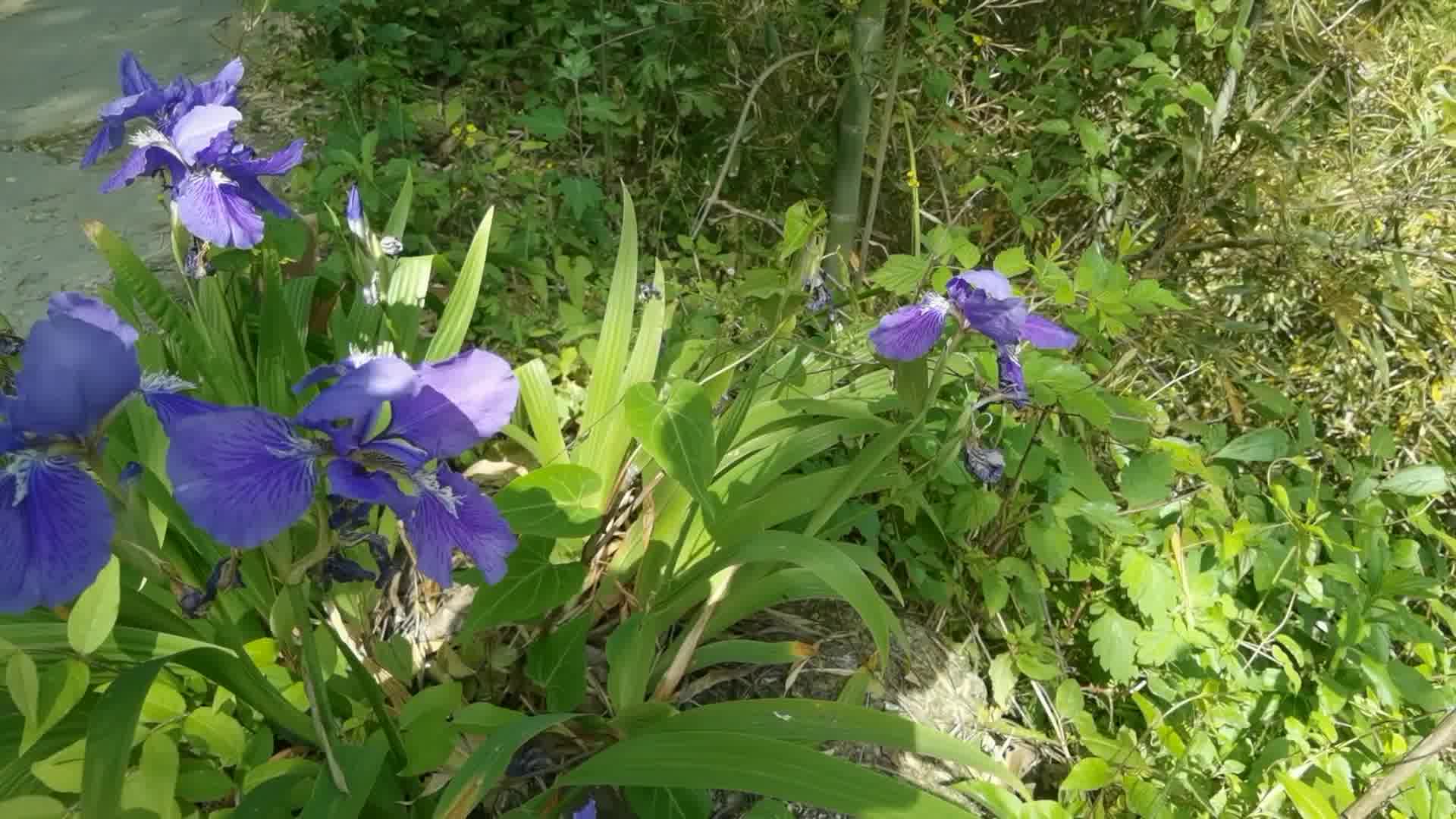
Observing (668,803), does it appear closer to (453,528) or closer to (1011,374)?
(453,528)

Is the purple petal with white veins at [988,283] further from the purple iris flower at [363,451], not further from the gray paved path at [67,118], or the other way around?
the gray paved path at [67,118]

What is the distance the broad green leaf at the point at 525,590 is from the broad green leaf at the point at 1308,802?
3.37ft

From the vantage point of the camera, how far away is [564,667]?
3.81 ft

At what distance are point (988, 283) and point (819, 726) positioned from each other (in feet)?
1.85

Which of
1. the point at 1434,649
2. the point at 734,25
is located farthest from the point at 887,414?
the point at 734,25

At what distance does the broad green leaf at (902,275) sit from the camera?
1412 millimetres

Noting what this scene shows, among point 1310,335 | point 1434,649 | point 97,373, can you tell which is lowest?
point 1434,649

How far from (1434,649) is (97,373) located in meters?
2.17

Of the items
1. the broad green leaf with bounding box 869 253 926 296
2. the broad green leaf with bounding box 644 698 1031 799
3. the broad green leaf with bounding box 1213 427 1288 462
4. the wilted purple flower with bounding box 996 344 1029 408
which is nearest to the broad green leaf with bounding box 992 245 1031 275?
the broad green leaf with bounding box 869 253 926 296

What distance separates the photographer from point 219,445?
0.65 meters

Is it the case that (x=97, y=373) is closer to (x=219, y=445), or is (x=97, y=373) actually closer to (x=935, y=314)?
(x=219, y=445)

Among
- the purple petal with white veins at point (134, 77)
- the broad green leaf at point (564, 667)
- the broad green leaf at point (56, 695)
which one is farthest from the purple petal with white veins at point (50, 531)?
the purple petal with white veins at point (134, 77)

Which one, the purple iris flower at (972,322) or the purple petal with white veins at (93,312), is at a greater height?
the purple petal with white veins at (93,312)

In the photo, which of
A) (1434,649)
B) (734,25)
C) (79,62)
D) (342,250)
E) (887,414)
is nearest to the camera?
(887,414)
